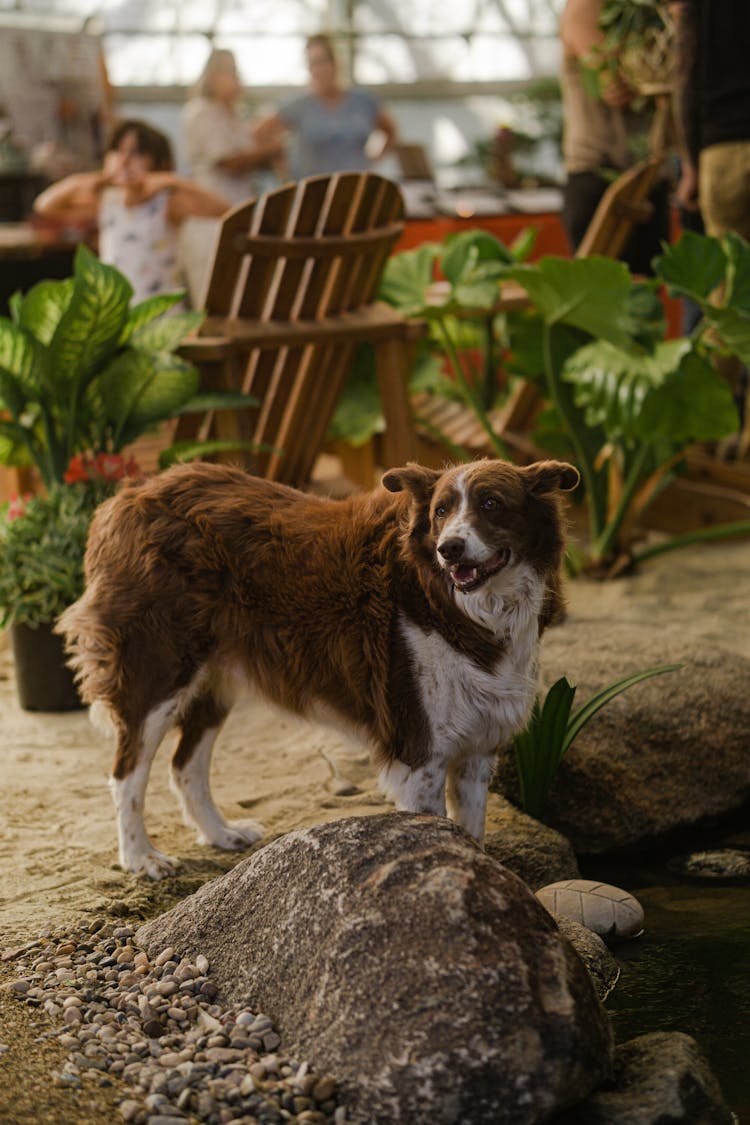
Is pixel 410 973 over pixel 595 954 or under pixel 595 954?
over

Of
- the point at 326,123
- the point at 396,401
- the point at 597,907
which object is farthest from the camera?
the point at 326,123

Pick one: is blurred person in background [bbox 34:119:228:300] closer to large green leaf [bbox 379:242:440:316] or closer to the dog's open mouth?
Result: large green leaf [bbox 379:242:440:316]

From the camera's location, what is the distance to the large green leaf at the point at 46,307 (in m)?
4.65

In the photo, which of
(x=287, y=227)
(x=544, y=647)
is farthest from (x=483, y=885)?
(x=287, y=227)

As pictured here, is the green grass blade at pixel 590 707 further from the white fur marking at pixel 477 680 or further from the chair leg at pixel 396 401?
the chair leg at pixel 396 401

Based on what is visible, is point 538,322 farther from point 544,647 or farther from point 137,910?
point 137,910

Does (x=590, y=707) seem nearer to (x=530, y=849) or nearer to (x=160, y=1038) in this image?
(x=530, y=849)

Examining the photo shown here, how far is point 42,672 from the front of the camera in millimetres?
4867

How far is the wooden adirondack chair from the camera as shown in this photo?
5.22 meters

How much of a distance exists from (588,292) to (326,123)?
13.0 feet

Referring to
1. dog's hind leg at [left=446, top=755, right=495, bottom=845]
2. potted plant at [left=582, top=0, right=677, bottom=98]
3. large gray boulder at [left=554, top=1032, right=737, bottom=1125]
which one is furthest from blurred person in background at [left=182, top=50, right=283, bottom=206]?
large gray boulder at [left=554, top=1032, right=737, bottom=1125]

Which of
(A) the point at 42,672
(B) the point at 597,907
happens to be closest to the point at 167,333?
(A) the point at 42,672

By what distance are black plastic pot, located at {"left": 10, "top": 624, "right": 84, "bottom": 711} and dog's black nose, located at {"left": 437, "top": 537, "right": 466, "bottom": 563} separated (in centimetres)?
223

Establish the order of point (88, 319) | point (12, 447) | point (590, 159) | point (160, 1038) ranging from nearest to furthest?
point (160, 1038)
point (88, 319)
point (12, 447)
point (590, 159)
